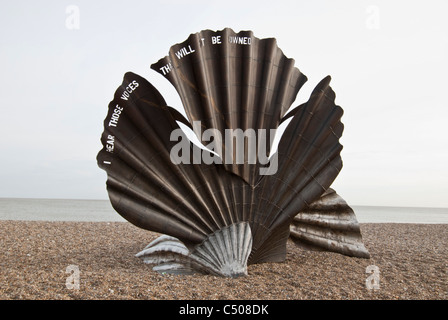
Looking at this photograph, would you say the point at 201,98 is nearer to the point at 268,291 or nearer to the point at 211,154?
the point at 211,154

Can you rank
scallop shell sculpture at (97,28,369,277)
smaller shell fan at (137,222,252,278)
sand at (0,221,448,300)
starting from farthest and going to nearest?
scallop shell sculpture at (97,28,369,277)
smaller shell fan at (137,222,252,278)
sand at (0,221,448,300)

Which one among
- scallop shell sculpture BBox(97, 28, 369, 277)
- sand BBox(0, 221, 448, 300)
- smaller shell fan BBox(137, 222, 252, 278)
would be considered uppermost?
scallop shell sculpture BBox(97, 28, 369, 277)

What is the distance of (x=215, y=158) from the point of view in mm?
5039

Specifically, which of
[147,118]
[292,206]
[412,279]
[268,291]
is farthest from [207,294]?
[412,279]

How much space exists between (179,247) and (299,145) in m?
2.28

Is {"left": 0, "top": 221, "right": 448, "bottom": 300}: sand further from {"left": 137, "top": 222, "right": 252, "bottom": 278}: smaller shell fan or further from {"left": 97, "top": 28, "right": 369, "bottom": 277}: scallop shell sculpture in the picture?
{"left": 97, "top": 28, "right": 369, "bottom": 277}: scallop shell sculpture

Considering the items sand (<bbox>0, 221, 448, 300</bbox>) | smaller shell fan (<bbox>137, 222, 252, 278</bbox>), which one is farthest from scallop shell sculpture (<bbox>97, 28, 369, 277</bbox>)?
sand (<bbox>0, 221, 448, 300</bbox>)

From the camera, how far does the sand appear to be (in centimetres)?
395

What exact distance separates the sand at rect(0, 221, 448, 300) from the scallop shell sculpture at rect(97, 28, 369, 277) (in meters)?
0.53

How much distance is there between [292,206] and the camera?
17.4 feet

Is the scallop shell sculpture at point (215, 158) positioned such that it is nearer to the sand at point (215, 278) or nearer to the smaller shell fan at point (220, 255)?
the smaller shell fan at point (220, 255)

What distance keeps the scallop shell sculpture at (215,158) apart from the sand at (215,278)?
530 mm

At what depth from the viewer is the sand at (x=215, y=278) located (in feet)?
13.0

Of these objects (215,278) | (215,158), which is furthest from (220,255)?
(215,158)
